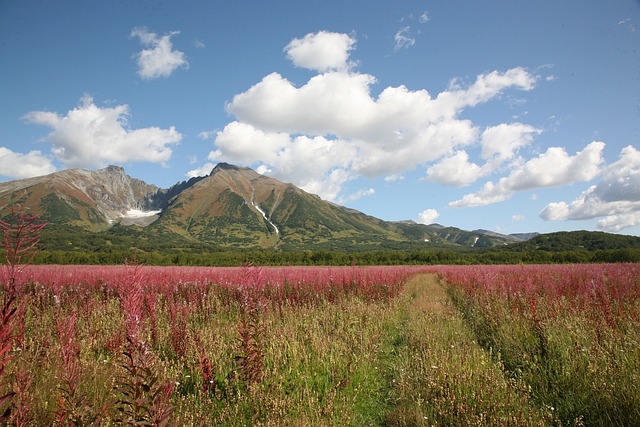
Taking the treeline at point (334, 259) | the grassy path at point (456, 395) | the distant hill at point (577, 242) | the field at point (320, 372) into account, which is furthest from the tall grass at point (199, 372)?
the distant hill at point (577, 242)

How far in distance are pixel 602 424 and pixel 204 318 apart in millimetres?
8719

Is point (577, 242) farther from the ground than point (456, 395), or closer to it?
farther from the ground

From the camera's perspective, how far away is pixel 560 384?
4789mm

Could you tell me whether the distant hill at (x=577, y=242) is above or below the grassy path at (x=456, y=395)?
above

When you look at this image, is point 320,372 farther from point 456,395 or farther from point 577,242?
point 577,242

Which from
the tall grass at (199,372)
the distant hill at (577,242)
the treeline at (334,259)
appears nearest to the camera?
the tall grass at (199,372)

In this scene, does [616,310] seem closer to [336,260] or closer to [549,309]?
[549,309]

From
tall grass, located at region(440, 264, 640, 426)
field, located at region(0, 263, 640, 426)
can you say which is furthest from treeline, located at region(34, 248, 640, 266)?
tall grass, located at region(440, 264, 640, 426)

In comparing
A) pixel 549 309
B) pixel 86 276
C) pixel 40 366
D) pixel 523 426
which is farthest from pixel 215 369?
pixel 86 276

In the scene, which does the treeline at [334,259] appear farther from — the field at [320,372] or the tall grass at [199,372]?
the field at [320,372]

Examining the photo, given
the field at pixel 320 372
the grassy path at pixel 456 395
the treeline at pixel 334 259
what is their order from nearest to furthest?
the field at pixel 320 372 → the grassy path at pixel 456 395 → the treeline at pixel 334 259

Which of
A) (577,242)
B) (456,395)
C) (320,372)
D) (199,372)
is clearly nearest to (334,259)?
(320,372)

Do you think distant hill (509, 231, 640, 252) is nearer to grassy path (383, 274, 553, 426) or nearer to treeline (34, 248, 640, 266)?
treeline (34, 248, 640, 266)

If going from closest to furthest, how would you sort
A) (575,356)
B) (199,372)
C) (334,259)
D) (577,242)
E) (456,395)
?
1. (456,395)
2. (575,356)
3. (199,372)
4. (334,259)
5. (577,242)
